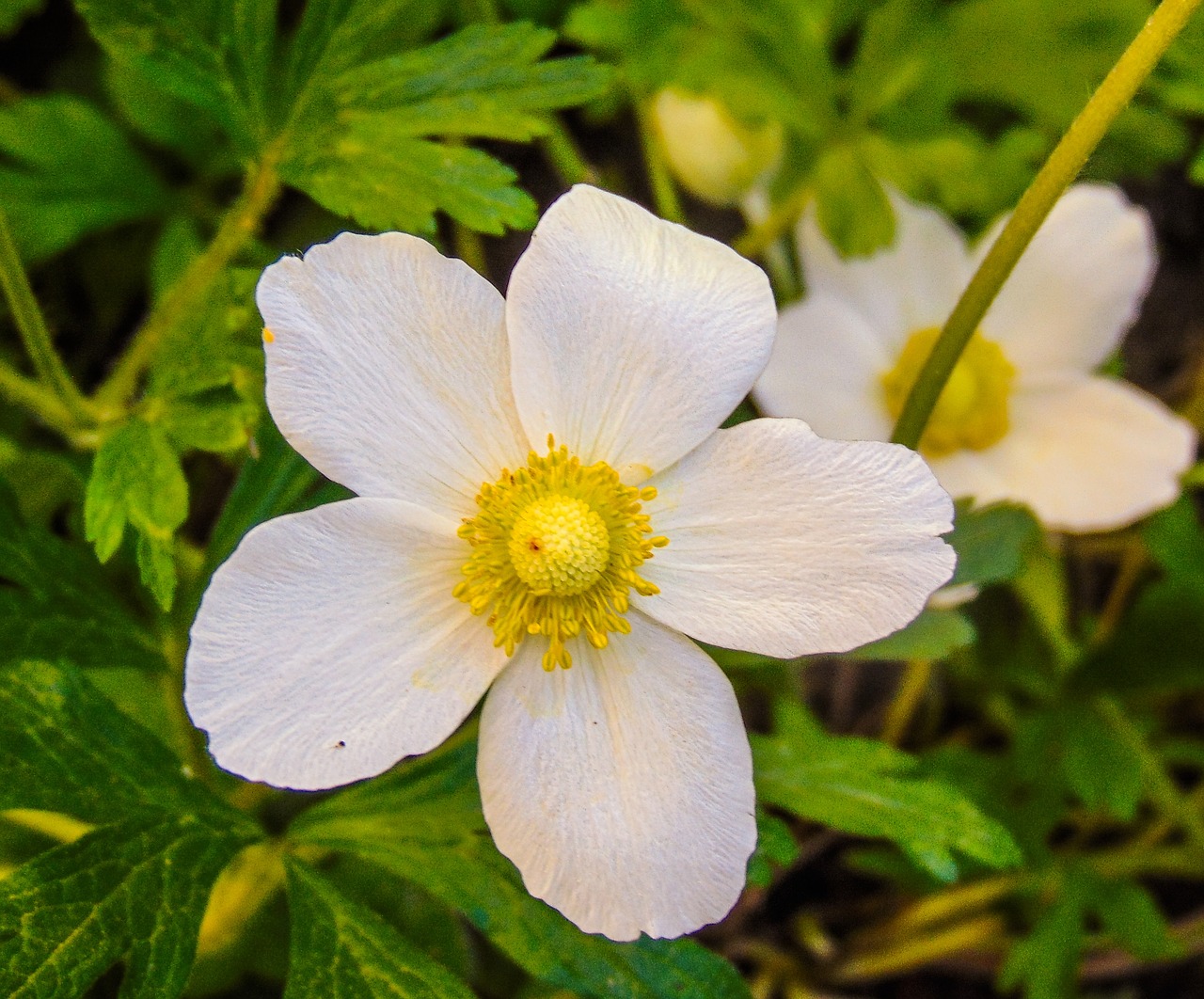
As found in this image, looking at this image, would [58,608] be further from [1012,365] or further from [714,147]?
[1012,365]

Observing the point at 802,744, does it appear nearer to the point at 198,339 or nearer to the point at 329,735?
the point at 329,735

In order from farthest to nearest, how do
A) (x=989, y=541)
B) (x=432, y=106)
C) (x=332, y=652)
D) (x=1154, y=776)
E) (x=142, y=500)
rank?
(x=1154, y=776) < (x=989, y=541) < (x=432, y=106) < (x=142, y=500) < (x=332, y=652)

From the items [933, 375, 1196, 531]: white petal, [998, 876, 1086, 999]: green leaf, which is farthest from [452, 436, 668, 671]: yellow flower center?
[998, 876, 1086, 999]: green leaf

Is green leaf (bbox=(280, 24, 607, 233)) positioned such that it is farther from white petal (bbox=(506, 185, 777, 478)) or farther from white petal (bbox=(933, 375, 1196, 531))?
white petal (bbox=(933, 375, 1196, 531))

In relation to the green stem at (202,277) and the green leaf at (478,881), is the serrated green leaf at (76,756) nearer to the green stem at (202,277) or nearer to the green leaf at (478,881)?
the green leaf at (478,881)

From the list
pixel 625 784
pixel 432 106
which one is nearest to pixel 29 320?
pixel 432 106
